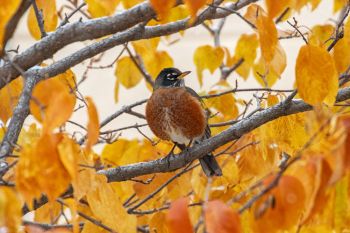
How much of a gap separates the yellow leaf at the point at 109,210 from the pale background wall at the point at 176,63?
415cm

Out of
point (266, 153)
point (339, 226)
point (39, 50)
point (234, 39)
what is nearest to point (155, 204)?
point (266, 153)

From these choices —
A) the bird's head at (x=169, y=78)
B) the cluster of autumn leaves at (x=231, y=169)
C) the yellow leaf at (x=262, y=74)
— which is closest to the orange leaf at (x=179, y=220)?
the cluster of autumn leaves at (x=231, y=169)

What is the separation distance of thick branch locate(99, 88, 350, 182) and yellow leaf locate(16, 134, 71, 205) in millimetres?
1062

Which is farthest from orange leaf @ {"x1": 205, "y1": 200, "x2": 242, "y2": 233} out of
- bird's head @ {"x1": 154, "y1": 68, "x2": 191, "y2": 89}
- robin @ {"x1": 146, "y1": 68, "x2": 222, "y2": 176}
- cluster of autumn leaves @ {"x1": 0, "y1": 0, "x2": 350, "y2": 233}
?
bird's head @ {"x1": 154, "y1": 68, "x2": 191, "y2": 89}

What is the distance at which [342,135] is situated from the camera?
165cm

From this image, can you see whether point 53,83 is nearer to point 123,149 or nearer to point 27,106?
point 27,106

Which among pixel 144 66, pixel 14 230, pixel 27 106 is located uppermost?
pixel 144 66

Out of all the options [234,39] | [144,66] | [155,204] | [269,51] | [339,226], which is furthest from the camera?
[234,39]

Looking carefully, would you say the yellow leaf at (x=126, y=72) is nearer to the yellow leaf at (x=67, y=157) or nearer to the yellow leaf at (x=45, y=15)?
the yellow leaf at (x=45, y=15)

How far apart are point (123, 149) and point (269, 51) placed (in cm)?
169

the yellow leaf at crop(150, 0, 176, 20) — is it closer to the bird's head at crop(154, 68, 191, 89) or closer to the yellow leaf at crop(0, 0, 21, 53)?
the yellow leaf at crop(0, 0, 21, 53)

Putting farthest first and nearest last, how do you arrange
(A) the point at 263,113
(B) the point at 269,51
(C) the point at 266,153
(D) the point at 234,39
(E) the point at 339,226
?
(D) the point at 234,39 → (C) the point at 266,153 → (A) the point at 263,113 → (B) the point at 269,51 → (E) the point at 339,226

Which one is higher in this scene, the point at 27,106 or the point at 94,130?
the point at 27,106

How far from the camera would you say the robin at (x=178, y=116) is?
13.2 feet
